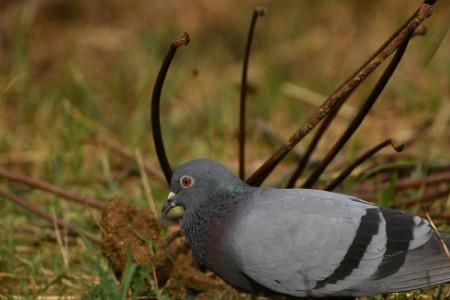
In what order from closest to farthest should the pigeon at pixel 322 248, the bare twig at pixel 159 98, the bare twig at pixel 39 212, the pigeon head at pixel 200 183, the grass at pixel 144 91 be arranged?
1. the pigeon at pixel 322 248
2. the bare twig at pixel 159 98
3. the pigeon head at pixel 200 183
4. the bare twig at pixel 39 212
5. the grass at pixel 144 91

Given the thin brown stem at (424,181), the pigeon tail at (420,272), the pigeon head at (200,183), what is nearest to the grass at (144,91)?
the thin brown stem at (424,181)

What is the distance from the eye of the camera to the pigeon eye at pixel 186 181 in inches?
120

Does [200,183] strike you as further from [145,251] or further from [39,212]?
[39,212]

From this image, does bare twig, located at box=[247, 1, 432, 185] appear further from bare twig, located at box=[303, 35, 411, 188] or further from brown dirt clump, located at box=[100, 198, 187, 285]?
brown dirt clump, located at box=[100, 198, 187, 285]

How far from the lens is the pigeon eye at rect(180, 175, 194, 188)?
9.99 ft

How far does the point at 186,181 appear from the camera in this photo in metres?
3.05

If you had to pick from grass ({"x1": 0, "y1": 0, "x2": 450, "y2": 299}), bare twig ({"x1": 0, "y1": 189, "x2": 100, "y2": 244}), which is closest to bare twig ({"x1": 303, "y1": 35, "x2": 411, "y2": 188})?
grass ({"x1": 0, "y1": 0, "x2": 450, "y2": 299})

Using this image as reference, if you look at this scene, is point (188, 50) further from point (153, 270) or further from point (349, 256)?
point (349, 256)

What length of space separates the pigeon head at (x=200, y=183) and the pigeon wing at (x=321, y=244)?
0.71 feet

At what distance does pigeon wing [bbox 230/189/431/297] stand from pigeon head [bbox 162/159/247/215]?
8.6 inches

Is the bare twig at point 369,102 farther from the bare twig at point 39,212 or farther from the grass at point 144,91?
the bare twig at point 39,212

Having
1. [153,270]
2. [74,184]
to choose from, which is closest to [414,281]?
[153,270]

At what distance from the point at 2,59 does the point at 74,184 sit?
185cm

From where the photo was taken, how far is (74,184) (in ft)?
15.0
